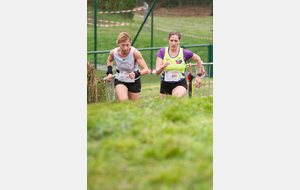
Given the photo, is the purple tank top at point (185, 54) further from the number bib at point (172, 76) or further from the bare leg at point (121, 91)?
the bare leg at point (121, 91)

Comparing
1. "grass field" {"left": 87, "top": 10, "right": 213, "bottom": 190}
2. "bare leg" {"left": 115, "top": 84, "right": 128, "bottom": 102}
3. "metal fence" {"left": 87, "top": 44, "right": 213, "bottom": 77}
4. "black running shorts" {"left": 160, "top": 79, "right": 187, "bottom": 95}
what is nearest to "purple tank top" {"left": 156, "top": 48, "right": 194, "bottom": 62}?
"black running shorts" {"left": 160, "top": 79, "right": 187, "bottom": 95}

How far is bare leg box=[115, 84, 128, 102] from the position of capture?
5.48m

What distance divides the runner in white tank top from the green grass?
1.74 meters

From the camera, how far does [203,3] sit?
72.4 feet

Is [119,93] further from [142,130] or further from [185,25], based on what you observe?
[185,25]

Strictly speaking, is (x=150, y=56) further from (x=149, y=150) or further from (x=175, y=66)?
(x=149, y=150)

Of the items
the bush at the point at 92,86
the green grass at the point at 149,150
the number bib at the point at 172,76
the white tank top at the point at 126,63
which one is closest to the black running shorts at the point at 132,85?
the white tank top at the point at 126,63

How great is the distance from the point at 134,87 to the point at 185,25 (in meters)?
17.2

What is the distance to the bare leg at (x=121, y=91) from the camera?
5480mm

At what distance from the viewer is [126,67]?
554 centimetres

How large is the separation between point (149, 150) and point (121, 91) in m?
2.74

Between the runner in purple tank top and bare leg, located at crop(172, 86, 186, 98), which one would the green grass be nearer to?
Answer: bare leg, located at crop(172, 86, 186, 98)

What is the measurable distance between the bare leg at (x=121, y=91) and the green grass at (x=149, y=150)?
1705 millimetres
